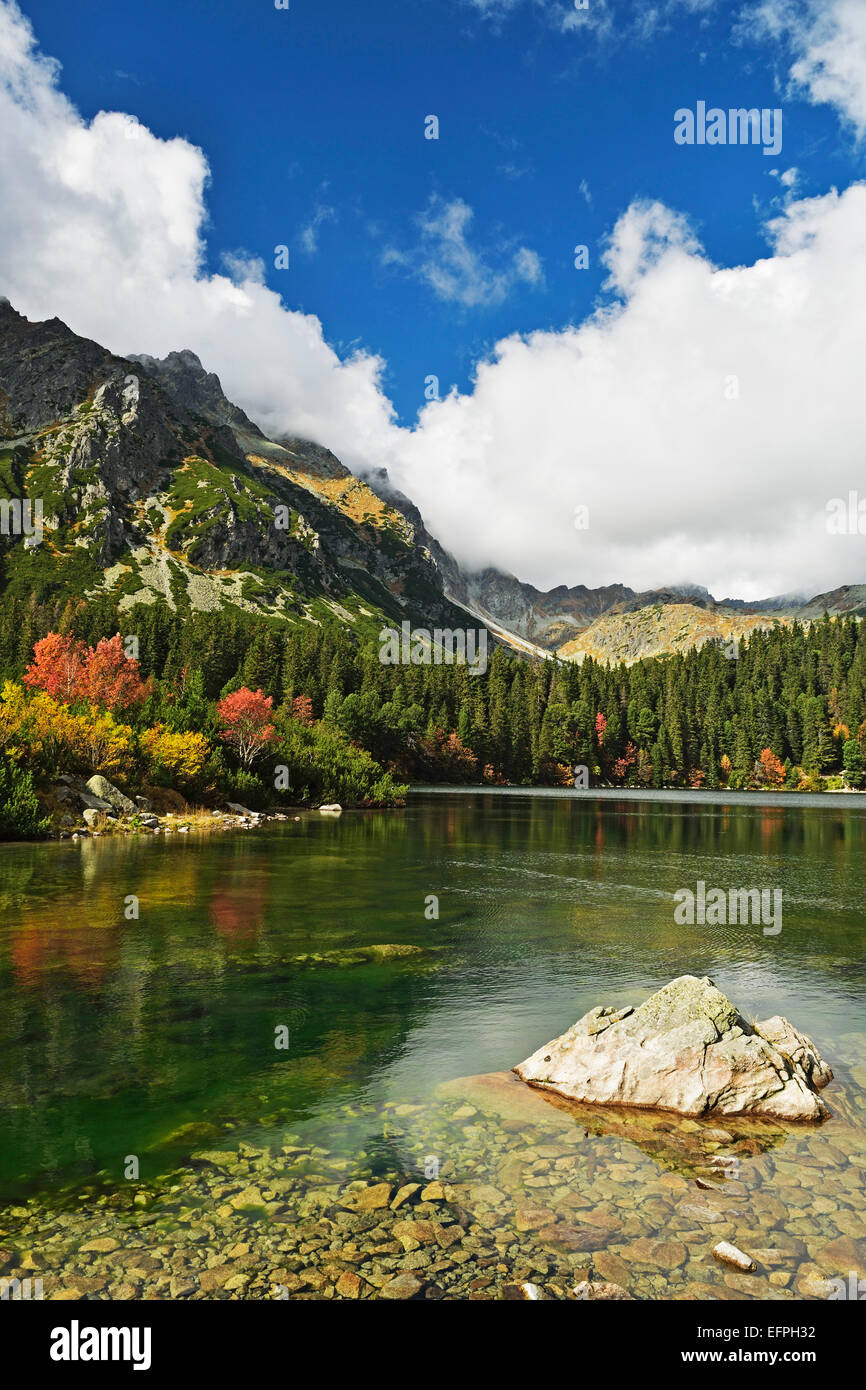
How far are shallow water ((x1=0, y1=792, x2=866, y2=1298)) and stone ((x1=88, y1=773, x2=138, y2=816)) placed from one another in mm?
21642

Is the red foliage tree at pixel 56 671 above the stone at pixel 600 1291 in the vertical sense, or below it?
above

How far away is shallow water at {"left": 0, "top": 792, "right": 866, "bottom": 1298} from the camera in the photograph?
874cm

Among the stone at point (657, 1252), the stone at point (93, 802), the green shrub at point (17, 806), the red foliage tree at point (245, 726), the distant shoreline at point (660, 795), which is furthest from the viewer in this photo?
the distant shoreline at point (660, 795)

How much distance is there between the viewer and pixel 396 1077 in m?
14.0

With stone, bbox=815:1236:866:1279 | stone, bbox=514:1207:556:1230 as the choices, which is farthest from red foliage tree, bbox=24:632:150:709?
stone, bbox=815:1236:866:1279

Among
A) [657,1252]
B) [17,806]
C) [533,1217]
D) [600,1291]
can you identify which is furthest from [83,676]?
[600,1291]

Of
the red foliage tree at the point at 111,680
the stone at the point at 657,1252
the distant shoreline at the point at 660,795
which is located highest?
the red foliage tree at the point at 111,680

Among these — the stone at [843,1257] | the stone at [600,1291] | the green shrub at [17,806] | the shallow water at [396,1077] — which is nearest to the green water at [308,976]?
the shallow water at [396,1077]

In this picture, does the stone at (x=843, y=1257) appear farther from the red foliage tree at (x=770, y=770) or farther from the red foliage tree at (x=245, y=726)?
the red foliage tree at (x=770, y=770)

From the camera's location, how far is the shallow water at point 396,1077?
8.74m

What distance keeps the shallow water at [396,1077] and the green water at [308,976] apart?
9 cm

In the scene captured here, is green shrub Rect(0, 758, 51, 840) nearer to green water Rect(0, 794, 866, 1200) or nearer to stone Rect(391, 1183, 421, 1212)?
green water Rect(0, 794, 866, 1200)
